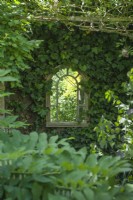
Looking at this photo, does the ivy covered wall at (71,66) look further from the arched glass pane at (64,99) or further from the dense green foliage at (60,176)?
the dense green foliage at (60,176)

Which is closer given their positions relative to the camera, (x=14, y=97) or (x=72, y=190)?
(x=72, y=190)

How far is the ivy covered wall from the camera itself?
4.68 metres

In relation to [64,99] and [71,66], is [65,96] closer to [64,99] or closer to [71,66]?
[64,99]

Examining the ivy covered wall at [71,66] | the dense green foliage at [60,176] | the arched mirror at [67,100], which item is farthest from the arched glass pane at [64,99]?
the dense green foliage at [60,176]

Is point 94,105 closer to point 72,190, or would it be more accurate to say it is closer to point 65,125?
point 65,125

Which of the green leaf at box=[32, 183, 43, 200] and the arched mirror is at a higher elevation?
Result: the arched mirror

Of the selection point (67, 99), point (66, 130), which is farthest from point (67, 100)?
point (66, 130)

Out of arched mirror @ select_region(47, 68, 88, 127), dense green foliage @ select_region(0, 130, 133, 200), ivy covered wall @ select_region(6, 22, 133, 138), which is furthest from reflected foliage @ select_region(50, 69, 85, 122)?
dense green foliage @ select_region(0, 130, 133, 200)

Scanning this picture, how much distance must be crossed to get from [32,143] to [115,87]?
13.5 ft

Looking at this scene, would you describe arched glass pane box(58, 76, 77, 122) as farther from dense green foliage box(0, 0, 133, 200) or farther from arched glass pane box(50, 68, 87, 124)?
dense green foliage box(0, 0, 133, 200)

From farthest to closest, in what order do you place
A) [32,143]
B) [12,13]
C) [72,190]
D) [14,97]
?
1. [14,97]
2. [12,13]
3. [32,143]
4. [72,190]

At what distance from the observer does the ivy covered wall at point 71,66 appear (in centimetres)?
468

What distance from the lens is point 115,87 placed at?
16.0 ft

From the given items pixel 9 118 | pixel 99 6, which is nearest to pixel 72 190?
pixel 9 118
